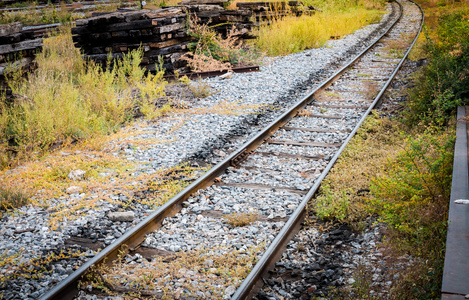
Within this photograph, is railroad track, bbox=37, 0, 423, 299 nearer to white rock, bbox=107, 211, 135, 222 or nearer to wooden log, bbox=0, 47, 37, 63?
white rock, bbox=107, 211, 135, 222

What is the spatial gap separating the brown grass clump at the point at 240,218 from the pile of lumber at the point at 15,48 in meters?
5.68

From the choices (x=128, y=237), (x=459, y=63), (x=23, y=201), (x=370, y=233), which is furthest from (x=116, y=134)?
(x=459, y=63)

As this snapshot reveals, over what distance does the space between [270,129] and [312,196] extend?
2564mm

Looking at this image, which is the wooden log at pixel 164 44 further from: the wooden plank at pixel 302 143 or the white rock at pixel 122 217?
the white rock at pixel 122 217

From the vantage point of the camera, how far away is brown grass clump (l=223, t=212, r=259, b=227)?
4.60 m

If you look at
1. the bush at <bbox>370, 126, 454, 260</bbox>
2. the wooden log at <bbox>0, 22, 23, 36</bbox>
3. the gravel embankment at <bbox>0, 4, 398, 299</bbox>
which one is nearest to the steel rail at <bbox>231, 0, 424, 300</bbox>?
the gravel embankment at <bbox>0, 4, 398, 299</bbox>

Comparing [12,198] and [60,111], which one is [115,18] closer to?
[60,111]

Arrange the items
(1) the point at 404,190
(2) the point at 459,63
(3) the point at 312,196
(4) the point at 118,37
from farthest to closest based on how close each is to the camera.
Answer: (4) the point at 118,37, (2) the point at 459,63, (3) the point at 312,196, (1) the point at 404,190

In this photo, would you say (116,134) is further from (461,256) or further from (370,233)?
(461,256)

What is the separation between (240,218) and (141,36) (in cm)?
823

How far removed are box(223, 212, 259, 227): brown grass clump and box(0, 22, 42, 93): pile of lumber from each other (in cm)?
568

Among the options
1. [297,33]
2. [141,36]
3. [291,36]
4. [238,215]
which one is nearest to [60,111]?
[238,215]

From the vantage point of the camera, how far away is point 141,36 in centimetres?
1130

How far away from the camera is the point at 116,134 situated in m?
7.45
